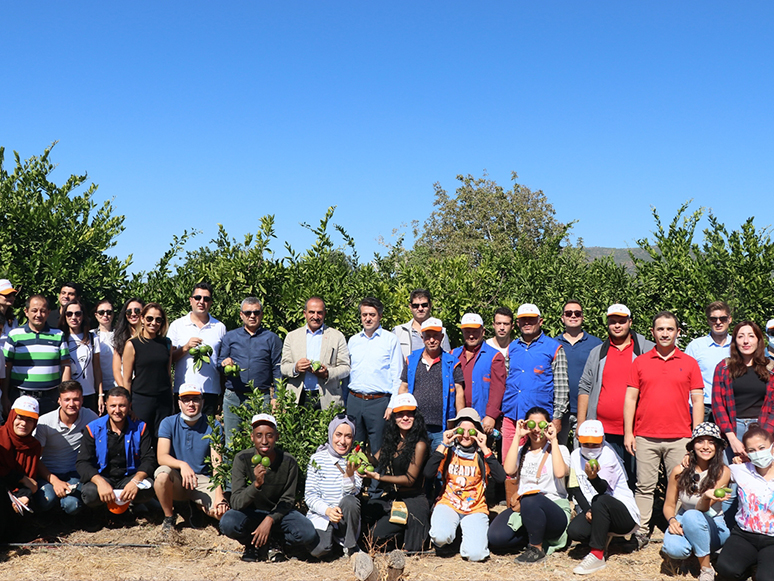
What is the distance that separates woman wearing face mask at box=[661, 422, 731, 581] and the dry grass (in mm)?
257

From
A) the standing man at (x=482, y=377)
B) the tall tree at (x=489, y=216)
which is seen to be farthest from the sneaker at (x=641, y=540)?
the tall tree at (x=489, y=216)

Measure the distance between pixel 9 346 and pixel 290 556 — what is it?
3.37 m

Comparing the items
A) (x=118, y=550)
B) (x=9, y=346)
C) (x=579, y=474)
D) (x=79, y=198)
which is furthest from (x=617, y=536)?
(x=79, y=198)

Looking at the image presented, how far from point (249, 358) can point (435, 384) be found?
191 centimetres

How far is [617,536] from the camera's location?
6.01 metres

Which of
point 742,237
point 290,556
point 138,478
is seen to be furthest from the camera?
point 742,237

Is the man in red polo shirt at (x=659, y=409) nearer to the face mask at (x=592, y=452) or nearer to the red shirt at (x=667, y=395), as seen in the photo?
the red shirt at (x=667, y=395)

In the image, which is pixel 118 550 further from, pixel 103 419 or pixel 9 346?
pixel 9 346

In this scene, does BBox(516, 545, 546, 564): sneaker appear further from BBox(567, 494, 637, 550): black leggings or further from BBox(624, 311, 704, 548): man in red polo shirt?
BBox(624, 311, 704, 548): man in red polo shirt

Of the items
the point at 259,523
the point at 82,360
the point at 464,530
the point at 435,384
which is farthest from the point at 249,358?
the point at 464,530

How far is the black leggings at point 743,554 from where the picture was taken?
5.15m

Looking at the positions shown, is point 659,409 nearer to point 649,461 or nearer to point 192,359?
point 649,461

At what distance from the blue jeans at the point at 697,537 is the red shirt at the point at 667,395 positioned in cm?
78

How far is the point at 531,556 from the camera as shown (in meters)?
5.76
